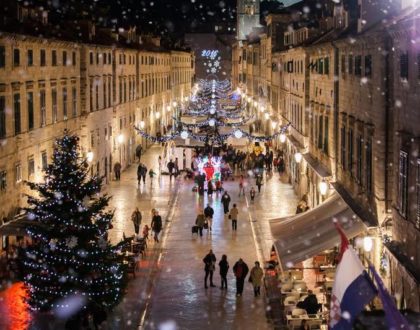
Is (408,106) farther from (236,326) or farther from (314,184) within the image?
(314,184)

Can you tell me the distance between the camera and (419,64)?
55.0ft

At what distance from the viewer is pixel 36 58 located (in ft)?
114

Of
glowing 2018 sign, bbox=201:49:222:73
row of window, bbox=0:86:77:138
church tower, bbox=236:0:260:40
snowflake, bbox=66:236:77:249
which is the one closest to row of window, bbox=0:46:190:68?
row of window, bbox=0:86:77:138

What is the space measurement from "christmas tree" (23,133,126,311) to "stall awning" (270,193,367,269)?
4944 millimetres

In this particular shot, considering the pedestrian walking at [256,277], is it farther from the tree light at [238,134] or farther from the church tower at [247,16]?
the church tower at [247,16]

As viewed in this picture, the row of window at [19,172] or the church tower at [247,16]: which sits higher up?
the church tower at [247,16]

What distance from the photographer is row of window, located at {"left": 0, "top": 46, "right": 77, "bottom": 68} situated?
29934 millimetres

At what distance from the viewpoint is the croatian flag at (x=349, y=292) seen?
35.1 ft

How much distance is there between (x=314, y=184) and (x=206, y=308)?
1456 centimetres

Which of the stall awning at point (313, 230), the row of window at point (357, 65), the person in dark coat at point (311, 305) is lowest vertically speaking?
the person in dark coat at point (311, 305)

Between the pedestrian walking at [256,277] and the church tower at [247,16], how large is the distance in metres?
129

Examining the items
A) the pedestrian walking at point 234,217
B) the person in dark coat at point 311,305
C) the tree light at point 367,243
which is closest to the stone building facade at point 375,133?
the tree light at point 367,243

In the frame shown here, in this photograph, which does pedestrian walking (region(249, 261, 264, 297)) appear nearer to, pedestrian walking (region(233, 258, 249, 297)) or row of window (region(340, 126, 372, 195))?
pedestrian walking (region(233, 258, 249, 297))

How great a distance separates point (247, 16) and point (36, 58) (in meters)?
121
